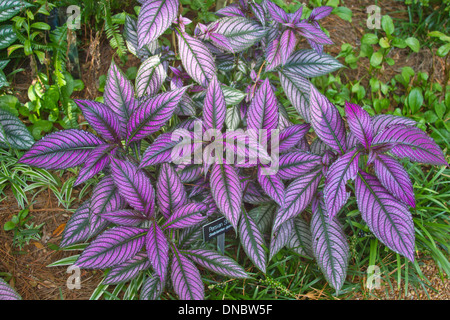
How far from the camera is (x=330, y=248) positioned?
1.73m

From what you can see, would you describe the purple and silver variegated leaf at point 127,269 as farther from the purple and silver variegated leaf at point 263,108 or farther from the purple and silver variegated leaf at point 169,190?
the purple and silver variegated leaf at point 263,108

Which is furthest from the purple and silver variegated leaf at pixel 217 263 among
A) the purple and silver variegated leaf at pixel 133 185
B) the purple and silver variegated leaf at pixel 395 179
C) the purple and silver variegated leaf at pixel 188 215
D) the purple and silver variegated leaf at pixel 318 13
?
the purple and silver variegated leaf at pixel 318 13

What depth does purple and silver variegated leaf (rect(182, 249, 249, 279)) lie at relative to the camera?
1657 millimetres

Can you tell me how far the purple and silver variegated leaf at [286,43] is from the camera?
1.79 meters

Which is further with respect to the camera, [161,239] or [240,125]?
[240,125]

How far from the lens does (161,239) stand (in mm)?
1599

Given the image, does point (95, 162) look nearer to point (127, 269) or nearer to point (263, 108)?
point (127, 269)

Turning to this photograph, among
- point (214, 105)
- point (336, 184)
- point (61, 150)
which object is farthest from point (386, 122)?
point (61, 150)

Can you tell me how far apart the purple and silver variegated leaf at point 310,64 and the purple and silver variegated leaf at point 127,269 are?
1153mm

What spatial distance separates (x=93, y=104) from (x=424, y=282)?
1.83 metres

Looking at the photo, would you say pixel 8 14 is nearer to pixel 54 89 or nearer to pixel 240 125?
pixel 54 89

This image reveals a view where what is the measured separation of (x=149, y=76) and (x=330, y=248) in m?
1.13

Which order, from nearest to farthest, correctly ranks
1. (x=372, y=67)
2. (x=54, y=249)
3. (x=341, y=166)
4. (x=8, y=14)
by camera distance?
(x=341, y=166)
(x=54, y=249)
(x=8, y=14)
(x=372, y=67)

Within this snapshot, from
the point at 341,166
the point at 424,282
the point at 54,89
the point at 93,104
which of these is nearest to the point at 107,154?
the point at 93,104
